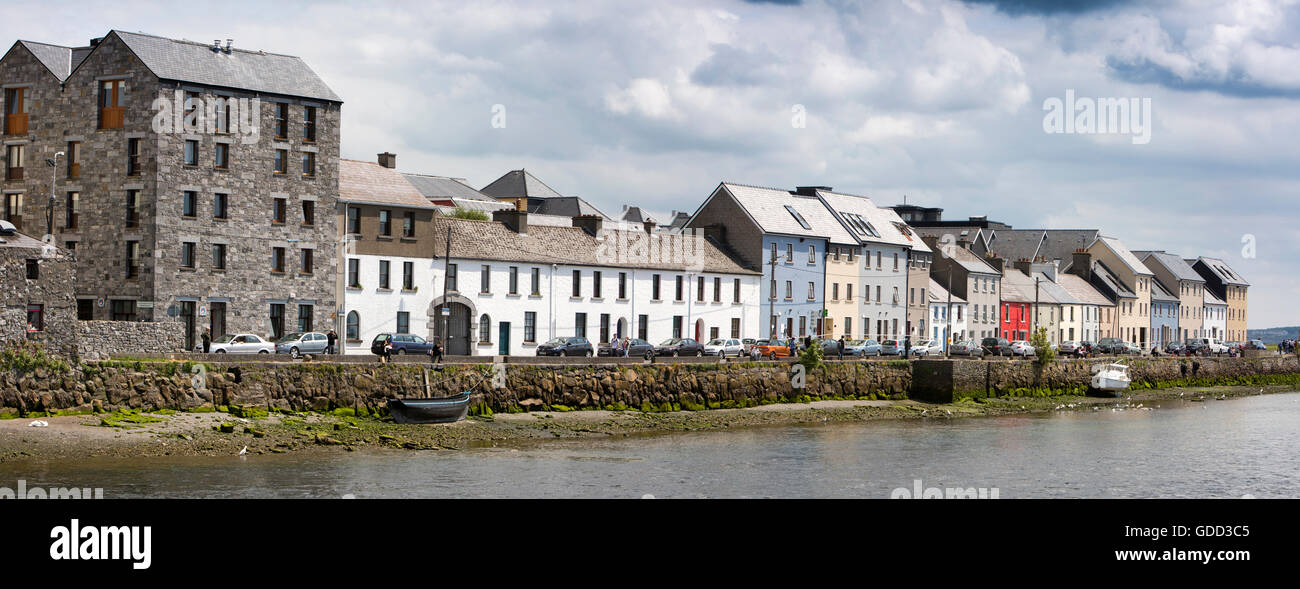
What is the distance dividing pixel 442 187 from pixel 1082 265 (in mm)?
62382

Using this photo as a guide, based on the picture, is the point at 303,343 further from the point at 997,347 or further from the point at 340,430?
the point at 997,347

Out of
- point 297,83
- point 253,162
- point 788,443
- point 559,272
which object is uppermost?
point 297,83

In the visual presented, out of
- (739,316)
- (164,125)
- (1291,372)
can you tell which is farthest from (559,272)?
(1291,372)

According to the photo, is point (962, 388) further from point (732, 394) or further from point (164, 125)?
point (164, 125)

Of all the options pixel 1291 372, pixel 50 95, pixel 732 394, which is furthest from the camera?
pixel 1291 372

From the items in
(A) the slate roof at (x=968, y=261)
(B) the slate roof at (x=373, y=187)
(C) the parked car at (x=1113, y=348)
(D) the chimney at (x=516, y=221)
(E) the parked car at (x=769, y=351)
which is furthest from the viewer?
(A) the slate roof at (x=968, y=261)

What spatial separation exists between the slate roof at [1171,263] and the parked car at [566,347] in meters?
98.3

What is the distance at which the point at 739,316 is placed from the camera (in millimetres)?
84688

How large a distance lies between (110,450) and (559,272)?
3776cm

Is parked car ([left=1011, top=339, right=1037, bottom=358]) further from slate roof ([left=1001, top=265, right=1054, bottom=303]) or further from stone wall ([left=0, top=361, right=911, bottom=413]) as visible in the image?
stone wall ([left=0, top=361, right=911, bottom=413])

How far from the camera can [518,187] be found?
128500mm

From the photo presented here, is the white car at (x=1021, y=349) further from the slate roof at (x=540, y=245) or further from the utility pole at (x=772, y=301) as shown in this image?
the slate roof at (x=540, y=245)

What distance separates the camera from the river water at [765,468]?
109 ft

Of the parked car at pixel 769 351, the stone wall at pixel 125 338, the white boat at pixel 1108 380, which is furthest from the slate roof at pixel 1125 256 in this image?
the stone wall at pixel 125 338
